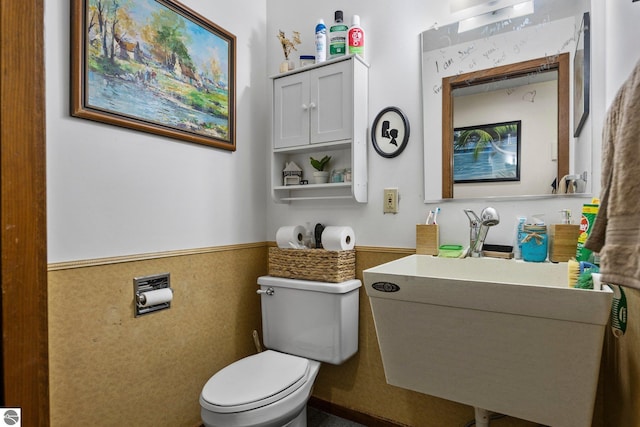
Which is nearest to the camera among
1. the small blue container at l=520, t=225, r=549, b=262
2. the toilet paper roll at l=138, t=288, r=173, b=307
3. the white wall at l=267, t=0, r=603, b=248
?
the small blue container at l=520, t=225, r=549, b=262

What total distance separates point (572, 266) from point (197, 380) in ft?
5.26

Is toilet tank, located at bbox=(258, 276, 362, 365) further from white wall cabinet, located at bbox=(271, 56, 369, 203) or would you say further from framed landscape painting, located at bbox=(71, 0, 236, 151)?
framed landscape painting, located at bbox=(71, 0, 236, 151)

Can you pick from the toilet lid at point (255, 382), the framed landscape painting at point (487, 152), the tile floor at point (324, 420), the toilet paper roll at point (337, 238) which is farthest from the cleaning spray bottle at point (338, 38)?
the tile floor at point (324, 420)

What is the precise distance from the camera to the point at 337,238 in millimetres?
1654

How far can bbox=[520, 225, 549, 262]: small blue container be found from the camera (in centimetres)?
128

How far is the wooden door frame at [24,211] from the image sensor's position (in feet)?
3.37

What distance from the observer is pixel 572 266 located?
105 centimetres


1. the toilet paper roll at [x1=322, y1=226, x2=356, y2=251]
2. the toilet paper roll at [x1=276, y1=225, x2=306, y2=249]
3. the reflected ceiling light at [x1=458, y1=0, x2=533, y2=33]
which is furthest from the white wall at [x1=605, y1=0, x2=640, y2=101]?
the toilet paper roll at [x1=276, y1=225, x2=306, y2=249]

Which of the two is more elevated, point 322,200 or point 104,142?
point 104,142

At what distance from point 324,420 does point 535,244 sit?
4.41 ft

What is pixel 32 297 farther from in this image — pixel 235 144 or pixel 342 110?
pixel 342 110

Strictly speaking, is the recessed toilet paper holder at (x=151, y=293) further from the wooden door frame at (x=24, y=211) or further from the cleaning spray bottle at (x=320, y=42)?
the cleaning spray bottle at (x=320, y=42)

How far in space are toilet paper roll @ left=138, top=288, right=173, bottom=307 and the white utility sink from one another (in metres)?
0.87

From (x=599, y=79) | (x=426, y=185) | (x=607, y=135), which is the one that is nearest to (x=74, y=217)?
(x=426, y=185)
